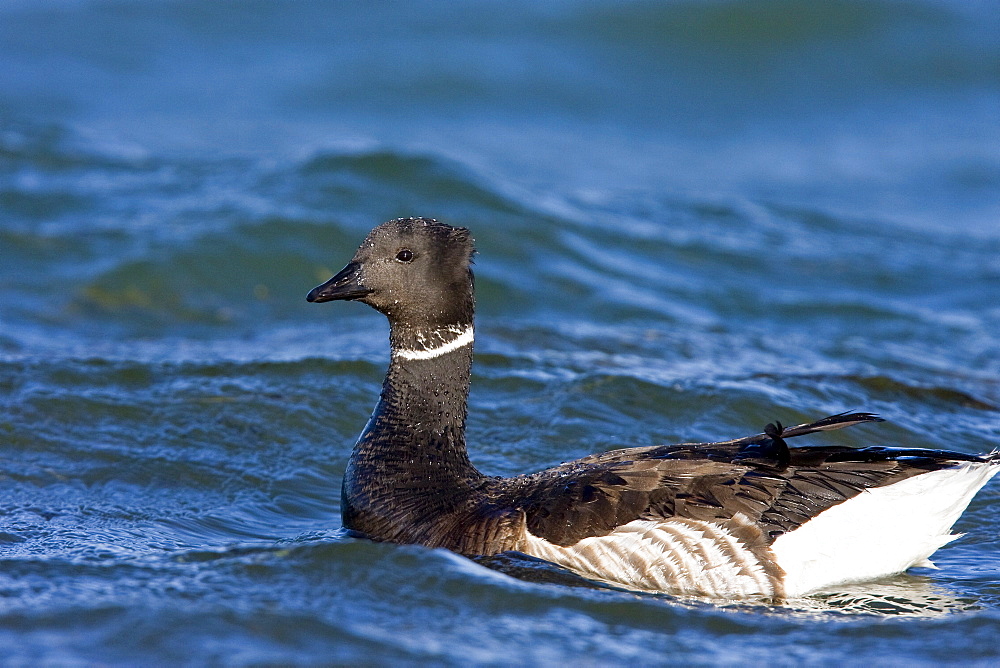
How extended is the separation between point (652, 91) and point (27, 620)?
1561cm

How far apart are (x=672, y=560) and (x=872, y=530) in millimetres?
1110

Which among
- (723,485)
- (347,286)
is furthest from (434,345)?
(723,485)

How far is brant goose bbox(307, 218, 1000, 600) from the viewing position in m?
6.18

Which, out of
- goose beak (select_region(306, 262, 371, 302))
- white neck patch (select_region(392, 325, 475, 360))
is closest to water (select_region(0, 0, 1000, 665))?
white neck patch (select_region(392, 325, 475, 360))

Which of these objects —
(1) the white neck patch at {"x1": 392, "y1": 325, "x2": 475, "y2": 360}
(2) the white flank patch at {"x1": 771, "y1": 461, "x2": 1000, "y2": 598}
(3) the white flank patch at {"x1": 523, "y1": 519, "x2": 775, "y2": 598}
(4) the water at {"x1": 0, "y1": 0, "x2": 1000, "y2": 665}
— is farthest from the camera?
(1) the white neck patch at {"x1": 392, "y1": 325, "x2": 475, "y2": 360}

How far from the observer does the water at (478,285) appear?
5.88 meters

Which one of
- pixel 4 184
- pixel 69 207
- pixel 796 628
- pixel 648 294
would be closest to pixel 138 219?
pixel 69 207

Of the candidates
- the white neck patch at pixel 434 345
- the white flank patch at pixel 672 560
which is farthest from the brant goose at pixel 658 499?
the white neck patch at pixel 434 345

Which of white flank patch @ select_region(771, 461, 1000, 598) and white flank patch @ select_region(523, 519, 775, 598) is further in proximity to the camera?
white flank patch @ select_region(771, 461, 1000, 598)

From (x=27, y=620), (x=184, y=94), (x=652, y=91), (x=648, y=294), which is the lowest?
(x=27, y=620)

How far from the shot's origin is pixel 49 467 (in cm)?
797

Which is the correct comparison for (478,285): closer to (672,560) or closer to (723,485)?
(723,485)

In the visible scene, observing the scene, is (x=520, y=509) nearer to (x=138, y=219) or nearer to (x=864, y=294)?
(x=864, y=294)

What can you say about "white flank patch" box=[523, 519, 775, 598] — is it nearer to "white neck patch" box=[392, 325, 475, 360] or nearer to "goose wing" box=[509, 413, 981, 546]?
"goose wing" box=[509, 413, 981, 546]
